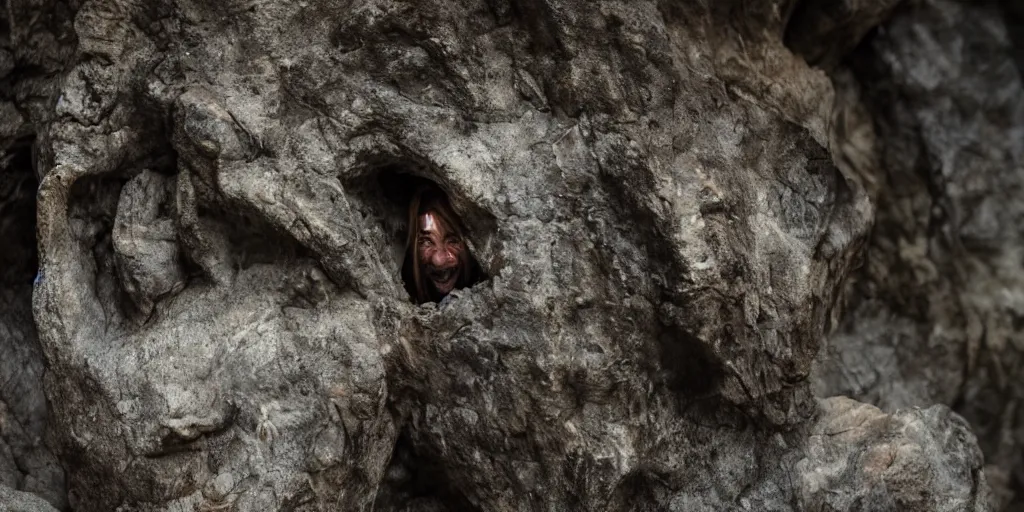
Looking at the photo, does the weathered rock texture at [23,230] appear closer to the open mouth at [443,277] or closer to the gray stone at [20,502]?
the gray stone at [20,502]

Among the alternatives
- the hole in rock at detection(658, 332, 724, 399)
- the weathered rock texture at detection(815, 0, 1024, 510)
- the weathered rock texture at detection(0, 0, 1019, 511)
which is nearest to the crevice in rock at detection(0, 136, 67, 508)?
the weathered rock texture at detection(0, 0, 1019, 511)

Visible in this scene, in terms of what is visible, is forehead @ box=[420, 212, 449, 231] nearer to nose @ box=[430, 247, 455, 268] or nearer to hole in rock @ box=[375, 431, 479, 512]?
nose @ box=[430, 247, 455, 268]

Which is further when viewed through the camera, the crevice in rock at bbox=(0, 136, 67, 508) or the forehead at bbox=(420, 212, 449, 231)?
the crevice in rock at bbox=(0, 136, 67, 508)

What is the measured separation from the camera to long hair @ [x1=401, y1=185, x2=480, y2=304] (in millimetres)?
3389

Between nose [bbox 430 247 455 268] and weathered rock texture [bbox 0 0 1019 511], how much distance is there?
0.49 ft

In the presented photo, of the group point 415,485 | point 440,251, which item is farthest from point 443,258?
point 415,485

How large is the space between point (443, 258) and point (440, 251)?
0.03 m

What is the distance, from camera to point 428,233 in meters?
3.38

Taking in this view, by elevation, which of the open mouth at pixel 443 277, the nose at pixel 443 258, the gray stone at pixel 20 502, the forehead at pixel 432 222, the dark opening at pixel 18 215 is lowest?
the gray stone at pixel 20 502

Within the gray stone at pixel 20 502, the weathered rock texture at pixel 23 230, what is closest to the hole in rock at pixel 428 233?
the weathered rock texture at pixel 23 230

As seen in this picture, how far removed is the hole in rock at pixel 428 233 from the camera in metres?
3.33

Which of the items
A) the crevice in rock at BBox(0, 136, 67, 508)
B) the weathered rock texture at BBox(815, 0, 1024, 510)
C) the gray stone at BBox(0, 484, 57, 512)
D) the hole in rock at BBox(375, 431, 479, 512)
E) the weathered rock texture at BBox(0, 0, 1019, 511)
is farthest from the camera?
the weathered rock texture at BBox(815, 0, 1024, 510)

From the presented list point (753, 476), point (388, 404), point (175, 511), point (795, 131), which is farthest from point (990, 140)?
point (175, 511)

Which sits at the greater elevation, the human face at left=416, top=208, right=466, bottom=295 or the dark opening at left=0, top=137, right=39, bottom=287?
the human face at left=416, top=208, right=466, bottom=295
